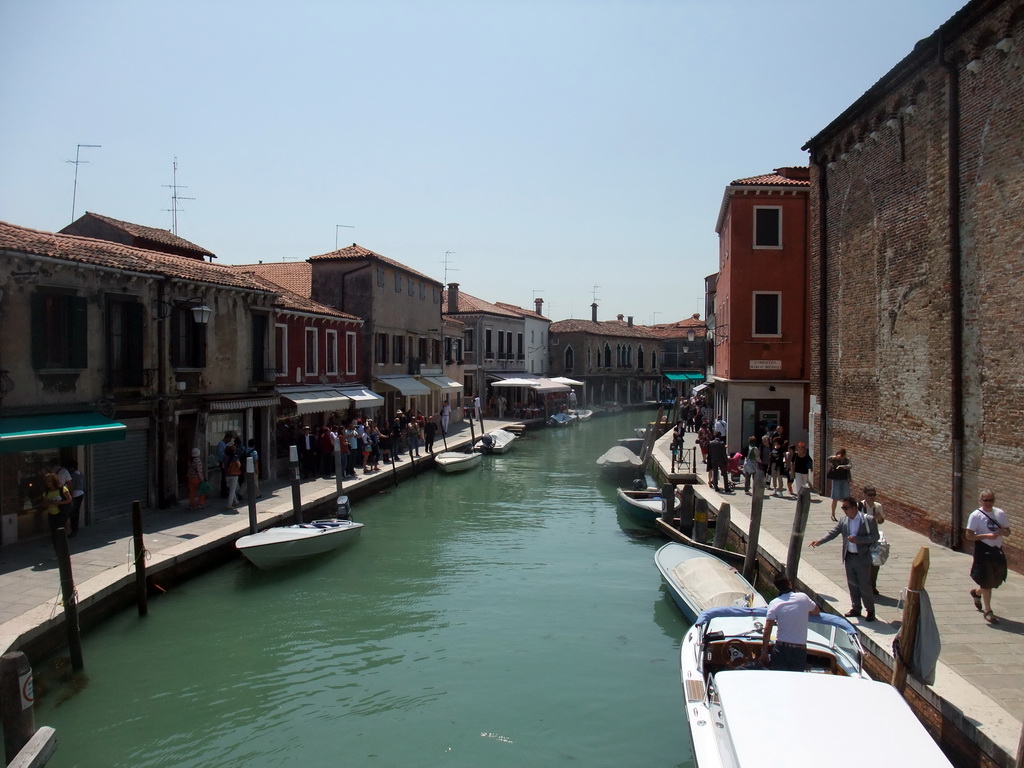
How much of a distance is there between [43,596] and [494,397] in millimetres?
36704

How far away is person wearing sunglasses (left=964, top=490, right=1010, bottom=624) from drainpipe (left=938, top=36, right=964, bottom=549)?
344 cm

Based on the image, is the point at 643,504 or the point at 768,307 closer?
the point at 643,504

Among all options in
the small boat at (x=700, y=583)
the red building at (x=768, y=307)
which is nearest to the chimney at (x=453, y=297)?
the red building at (x=768, y=307)

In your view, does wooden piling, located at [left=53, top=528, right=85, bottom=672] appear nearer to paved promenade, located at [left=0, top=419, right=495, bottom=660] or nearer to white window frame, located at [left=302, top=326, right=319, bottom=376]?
paved promenade, located at [left=0, top=419, right=495, bottom=660]

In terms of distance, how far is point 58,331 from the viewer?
13.2 meters

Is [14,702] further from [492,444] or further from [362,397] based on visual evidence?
[492,444]

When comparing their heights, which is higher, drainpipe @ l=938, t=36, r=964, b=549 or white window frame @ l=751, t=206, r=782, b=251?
white window frame @ l=751, t=206, r=782, b=251

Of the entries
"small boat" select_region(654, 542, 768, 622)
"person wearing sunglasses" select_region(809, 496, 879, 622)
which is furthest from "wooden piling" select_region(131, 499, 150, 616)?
"person wearing sunglasses" select_region(809, 496, 879, 622)

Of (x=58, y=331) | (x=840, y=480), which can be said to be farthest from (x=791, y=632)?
(x=58, y=331)

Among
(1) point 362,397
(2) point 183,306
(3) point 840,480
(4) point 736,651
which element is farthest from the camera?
(1) point 362,397

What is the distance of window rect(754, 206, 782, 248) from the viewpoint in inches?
830

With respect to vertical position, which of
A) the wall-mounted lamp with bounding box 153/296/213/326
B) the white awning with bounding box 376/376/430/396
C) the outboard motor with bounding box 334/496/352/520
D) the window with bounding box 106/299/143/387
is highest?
the wall-mounted lamp with bounding box 153/296/213/326

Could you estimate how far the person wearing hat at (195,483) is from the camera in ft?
50.0

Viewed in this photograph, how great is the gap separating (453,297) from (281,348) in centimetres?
2535
